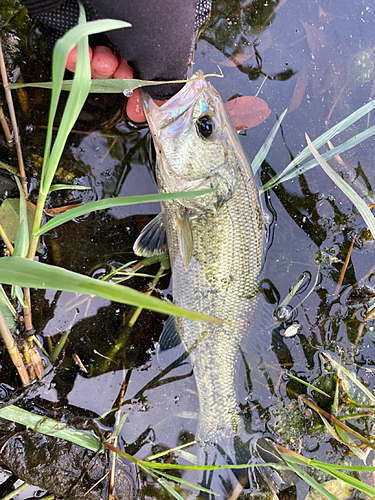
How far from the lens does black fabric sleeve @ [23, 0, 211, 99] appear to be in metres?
1.52

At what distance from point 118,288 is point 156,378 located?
5.30 ft

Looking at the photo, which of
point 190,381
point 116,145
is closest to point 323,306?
point 190,381

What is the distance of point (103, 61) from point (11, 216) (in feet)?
3.38

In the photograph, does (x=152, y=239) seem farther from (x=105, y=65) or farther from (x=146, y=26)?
(x=146, y=26)

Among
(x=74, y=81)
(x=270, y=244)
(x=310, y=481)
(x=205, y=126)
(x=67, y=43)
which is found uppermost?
(x=67, y=43)

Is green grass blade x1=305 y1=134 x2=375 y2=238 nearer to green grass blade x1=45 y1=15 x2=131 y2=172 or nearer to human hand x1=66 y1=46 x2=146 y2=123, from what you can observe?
human hand x1=66 y1=46 x2=146 y2=123

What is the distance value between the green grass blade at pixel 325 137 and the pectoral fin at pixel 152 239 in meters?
0.77

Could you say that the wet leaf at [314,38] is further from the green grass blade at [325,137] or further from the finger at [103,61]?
the finger at [103,61]

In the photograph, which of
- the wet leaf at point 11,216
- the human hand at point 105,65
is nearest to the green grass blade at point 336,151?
the human hand at point 105,65

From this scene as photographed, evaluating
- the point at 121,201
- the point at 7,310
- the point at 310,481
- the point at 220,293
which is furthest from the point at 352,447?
the point at 7,310

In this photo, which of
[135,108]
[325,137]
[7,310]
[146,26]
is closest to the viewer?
[146,26]

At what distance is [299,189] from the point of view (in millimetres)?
2482

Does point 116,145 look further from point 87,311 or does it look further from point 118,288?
point 118,288

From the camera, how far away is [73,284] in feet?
3.34
